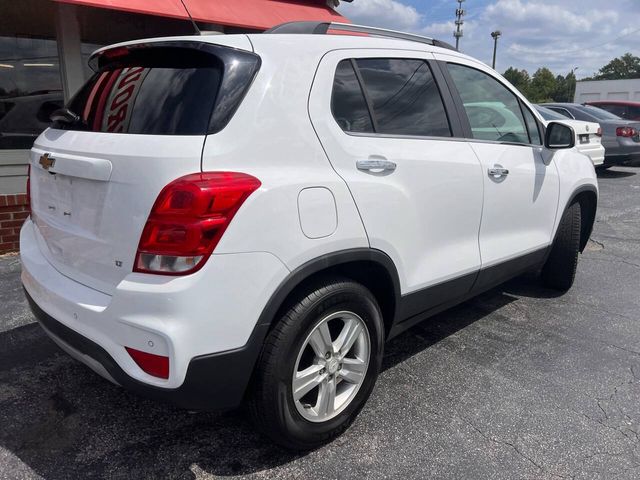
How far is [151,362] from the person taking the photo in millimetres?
1909

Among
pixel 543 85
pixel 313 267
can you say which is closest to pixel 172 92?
pixel 313 267

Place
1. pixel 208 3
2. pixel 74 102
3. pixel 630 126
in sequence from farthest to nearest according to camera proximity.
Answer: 1. pixel 630 126
2. pixel 208 3
3. pixel 74 102

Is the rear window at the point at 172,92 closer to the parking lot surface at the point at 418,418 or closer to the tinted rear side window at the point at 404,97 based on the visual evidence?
the tinted rear side window at the point at 404,97

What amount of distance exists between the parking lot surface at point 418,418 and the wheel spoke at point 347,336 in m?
0.47

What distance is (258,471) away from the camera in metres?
2.29

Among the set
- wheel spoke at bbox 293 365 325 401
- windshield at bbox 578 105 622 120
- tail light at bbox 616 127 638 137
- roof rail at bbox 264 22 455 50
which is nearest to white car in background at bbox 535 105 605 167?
tail light at bbox 616 127 638 137

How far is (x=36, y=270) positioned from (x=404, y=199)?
1.78 metres

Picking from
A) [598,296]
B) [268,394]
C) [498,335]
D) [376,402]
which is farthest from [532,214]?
[268,394]

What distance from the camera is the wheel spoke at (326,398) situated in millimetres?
2379

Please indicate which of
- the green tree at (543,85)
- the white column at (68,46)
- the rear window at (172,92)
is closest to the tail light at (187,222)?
the rear window at (172,92)

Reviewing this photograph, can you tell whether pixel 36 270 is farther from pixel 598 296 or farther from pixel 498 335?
pixel 598 296

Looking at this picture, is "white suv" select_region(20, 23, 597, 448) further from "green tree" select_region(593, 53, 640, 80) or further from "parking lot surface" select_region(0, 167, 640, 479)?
"green tree" select_region(593, 53, 640, 80)

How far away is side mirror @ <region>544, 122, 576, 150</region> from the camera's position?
12.3ft

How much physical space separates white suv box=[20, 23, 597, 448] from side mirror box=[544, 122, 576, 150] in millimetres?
1042
